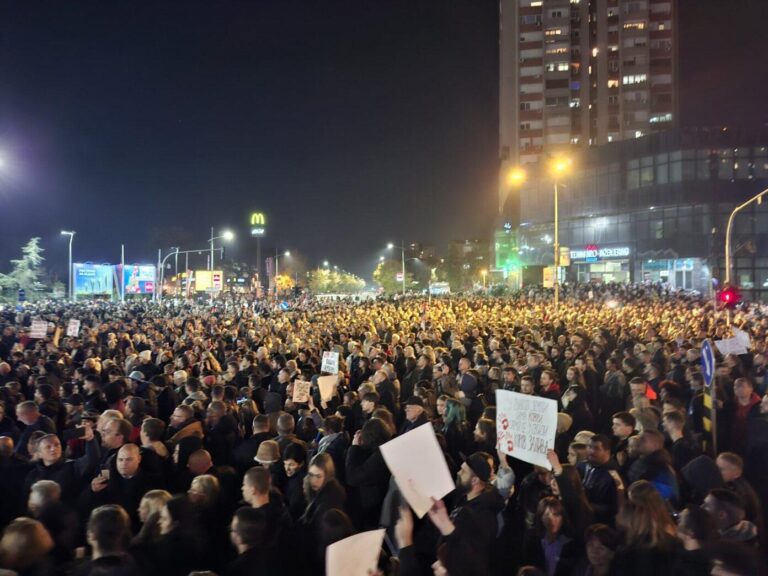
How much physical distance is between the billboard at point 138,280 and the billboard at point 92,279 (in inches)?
89.8

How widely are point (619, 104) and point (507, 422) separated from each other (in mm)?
95135

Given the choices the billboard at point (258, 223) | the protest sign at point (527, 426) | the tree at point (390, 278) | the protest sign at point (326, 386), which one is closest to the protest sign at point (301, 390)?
the protest sign at point (326, 386)

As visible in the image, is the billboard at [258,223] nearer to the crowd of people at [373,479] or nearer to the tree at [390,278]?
the crowd of people at [373,479]

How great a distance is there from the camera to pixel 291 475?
17.5ft

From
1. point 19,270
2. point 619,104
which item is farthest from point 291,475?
point 619,104

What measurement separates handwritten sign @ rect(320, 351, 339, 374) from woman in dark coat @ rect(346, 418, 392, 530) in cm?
444

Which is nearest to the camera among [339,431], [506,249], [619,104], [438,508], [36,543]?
[36,543]

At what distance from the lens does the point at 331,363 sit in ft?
34.3

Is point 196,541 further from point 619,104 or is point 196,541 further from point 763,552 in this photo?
point 619,104

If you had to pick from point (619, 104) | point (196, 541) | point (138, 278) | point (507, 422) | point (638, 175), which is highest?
point (619, 104)

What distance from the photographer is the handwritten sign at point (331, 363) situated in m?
10.4

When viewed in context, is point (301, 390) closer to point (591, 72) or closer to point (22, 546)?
point (22, 546)

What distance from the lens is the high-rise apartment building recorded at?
293ft

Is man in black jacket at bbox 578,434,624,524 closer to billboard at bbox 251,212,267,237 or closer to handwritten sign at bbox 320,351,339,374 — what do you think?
handwritten sign at bbox 320,351,339,374
